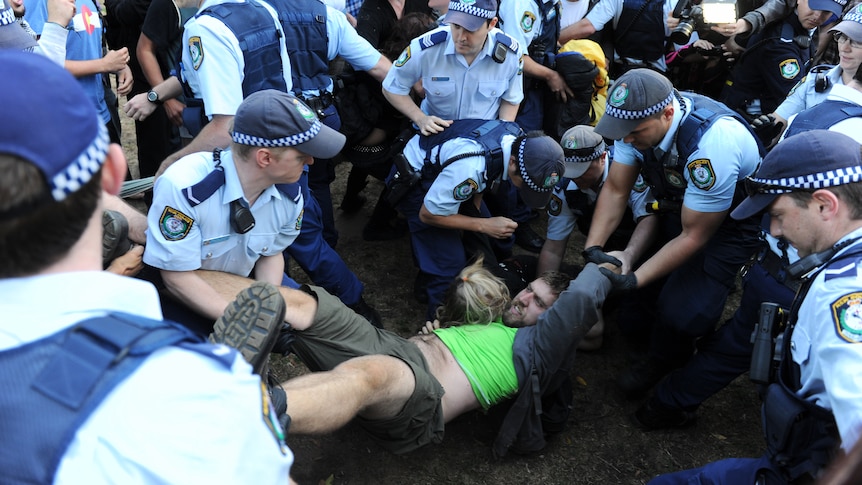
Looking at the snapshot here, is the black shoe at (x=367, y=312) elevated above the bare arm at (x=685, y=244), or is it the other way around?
the bare arm at (x=685, y=244)

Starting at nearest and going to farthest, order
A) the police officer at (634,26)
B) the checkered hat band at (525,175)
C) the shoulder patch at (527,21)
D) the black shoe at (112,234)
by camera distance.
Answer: the black shoe at (112,234), the checkered hat band at (525,175), the shoulder patch at (527,21), the police officer at (634,26)

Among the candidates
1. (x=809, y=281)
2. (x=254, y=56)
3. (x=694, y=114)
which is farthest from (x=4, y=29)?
(x=809, y=281)

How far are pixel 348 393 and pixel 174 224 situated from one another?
0.97 metres

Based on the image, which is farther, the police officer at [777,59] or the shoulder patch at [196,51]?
the police officer at [777,59]

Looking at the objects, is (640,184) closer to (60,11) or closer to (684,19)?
(684,19)

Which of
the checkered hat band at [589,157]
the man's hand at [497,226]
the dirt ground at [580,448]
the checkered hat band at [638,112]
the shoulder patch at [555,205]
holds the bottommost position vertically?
the dirt ground at [580,448]

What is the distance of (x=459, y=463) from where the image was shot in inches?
133

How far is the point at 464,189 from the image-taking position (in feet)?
12.7

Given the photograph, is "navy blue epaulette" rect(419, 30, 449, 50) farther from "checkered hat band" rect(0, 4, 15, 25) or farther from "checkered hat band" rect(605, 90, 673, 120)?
"checkered hat band" rect(0, 4, 15, 25)

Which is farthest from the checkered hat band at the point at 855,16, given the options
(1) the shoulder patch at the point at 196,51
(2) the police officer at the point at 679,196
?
(1) the shoulder patch at the point at 196,51

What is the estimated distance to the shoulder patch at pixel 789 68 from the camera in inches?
197

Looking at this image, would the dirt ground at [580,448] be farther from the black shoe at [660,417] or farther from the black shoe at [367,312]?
the black shoe at [367,312]

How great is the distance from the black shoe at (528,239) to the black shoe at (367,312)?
→ 1.41 meters

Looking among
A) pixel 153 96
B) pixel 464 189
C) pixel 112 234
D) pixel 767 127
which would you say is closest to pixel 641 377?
pixel 464 189
